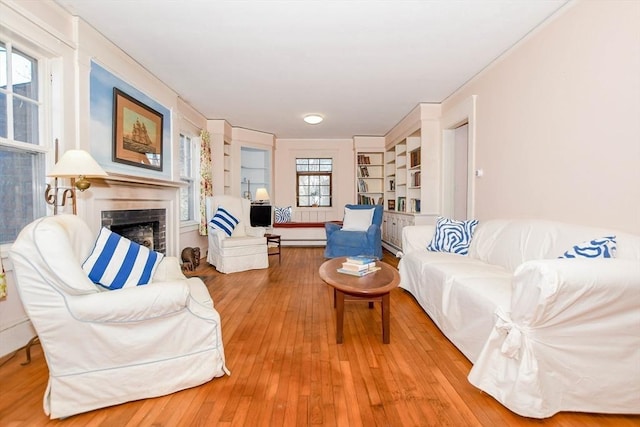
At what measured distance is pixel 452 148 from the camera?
4.77 metres

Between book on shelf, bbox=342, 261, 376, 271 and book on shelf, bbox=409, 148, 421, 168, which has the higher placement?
book on shelf, bbox=409, 148, 421, 168

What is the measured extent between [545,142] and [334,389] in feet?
8.42

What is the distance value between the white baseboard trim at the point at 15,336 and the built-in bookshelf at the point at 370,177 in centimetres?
618

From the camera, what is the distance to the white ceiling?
2451 mm

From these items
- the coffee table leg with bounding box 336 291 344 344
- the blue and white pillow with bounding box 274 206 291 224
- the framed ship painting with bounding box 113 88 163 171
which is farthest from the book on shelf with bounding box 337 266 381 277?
the blue and white pillow with bounding box 274 206 291 224

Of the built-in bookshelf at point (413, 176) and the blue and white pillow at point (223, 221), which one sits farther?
the built-in bookshelf at point (413, 176)

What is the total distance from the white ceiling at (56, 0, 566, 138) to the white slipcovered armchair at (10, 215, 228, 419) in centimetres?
188

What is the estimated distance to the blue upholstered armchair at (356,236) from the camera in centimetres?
532

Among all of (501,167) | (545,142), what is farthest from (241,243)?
(545,142)

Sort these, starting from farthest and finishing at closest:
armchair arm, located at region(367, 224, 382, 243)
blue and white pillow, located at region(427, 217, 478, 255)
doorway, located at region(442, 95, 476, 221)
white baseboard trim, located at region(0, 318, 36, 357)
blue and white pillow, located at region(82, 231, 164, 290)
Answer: armchair arm, located at region(367, 224, 382, 243), doorway, located at region(442, 95, 476, 221), blue and white pillow, located at region(427, 217, 478, 255), white baseboard trim, located at region(0, 318, 36, 357), blue and white pillow, located at region(82, 231, 164, 290)

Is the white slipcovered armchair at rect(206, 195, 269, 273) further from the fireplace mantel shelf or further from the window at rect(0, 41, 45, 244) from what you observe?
the window at rect(0, 41, 45, 244)

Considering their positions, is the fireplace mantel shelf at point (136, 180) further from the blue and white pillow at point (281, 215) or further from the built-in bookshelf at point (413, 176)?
the built-in bookshelf at point (413, 176)

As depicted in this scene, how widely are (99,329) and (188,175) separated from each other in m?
4.09

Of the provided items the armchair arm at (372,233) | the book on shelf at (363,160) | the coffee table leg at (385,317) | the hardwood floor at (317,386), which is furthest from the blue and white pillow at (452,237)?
the book on shelf at (363,160)
